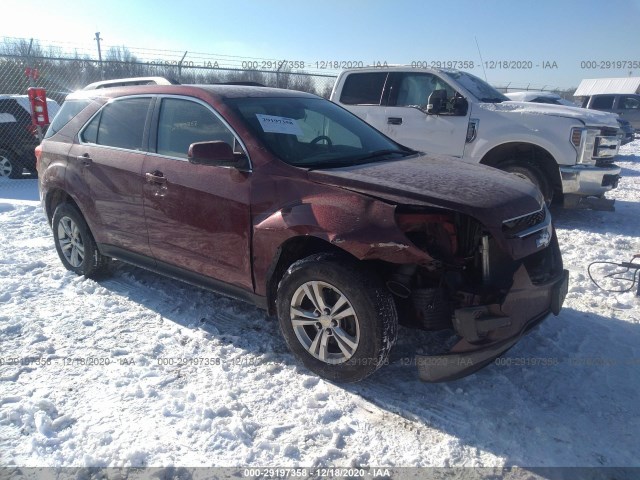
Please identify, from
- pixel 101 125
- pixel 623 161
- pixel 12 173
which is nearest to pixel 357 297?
pixel 101 125

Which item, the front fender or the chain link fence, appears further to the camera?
the chain link fence

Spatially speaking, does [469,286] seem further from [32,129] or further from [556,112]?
[32,129]

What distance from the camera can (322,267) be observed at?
283 cm

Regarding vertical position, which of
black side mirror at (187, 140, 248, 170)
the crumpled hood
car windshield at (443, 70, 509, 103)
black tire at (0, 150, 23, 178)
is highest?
car windshield at (443, 70, 509, 103)

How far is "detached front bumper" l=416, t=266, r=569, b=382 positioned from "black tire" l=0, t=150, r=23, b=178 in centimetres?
998

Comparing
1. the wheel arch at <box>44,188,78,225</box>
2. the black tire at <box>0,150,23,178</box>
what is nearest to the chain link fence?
the black tire at <box>0,150,23,178</box>

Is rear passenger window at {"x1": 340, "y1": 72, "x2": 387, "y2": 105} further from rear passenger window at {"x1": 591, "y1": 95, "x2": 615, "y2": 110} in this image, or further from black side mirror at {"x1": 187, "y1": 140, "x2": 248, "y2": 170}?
rear passenger window at {"x1": 591, "y1": 95, "x2": 615, "y2": 110}

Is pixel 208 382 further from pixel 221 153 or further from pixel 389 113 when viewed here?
pixel 389 113

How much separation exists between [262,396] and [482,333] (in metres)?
1.33

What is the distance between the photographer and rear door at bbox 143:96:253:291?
3.28 m

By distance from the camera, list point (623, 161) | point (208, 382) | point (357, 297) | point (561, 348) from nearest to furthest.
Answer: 1. point (357, 297)
2. point (208, 382)
3. point (561, 348)
4. point (623, 161)

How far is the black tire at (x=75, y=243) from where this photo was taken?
4.48 meters

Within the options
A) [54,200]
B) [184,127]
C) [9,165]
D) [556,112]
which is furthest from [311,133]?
[9,165]

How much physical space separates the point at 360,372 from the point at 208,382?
0.95m
